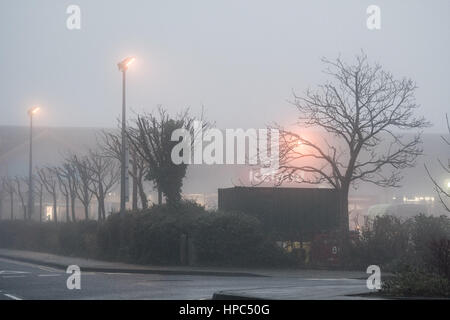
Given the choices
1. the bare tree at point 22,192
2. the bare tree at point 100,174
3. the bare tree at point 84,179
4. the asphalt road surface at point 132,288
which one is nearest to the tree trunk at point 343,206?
the asphalt road surface at point 132,288

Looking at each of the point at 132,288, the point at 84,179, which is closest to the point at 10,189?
the point at 84,179

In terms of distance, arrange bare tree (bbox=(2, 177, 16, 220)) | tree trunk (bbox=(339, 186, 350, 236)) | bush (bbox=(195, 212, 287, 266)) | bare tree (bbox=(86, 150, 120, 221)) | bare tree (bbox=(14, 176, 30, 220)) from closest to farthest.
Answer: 1. bush (bbox=(195, 212, 287, 266))
2. tree trunk (bbox=(339, 186, 350, 236))
3. bare tree (bbox=(86, 150, 120, 221))
4. bare tree (bbox=(14, 176, 30, 220))
5. bare tree (bbox=(2, 177, 16, 220))

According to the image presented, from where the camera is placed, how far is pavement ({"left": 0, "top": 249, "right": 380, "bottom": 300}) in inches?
576

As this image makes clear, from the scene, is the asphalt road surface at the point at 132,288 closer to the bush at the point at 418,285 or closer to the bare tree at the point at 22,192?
the bush at the point at 418,285

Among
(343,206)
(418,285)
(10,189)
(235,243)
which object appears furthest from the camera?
(10,189)

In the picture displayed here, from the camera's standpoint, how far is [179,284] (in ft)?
64.5

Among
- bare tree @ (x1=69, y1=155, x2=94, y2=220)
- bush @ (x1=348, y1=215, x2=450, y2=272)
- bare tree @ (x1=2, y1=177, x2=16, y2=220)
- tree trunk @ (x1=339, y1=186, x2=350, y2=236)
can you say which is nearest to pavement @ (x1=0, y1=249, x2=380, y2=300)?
bush @ (x1=348, y1=215, x2=450, y2=272)

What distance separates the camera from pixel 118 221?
31.1 meters

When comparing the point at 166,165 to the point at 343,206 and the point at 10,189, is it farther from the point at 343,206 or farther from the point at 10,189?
the point at 10,189

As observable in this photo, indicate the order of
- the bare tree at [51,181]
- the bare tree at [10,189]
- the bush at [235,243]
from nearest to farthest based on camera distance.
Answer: the bush at [235,243], the bare tree at [51,181], the bare tree at [10,189]

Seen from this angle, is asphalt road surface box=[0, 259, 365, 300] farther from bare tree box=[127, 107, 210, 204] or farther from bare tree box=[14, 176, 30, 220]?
bare tree box=[14, 176, 30, 220]

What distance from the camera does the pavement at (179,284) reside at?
1462cm
